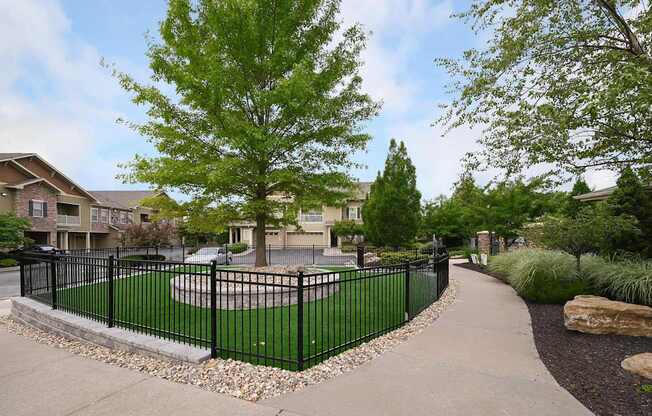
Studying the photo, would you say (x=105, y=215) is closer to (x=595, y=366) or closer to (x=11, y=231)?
(x=11, y=231)

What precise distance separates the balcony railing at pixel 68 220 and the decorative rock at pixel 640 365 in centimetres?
3826

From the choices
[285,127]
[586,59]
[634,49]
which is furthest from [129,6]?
[634,49]

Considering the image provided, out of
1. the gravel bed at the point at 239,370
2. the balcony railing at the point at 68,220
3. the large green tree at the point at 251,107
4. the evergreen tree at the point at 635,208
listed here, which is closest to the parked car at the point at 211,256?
the large green tree at the point at 251,107

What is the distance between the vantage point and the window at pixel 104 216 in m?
37.3

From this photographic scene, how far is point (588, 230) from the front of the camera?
324 inches

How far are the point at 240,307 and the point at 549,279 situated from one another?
7.70 metres

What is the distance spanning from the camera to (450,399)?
3697 millimetres

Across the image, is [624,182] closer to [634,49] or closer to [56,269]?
[634,49]

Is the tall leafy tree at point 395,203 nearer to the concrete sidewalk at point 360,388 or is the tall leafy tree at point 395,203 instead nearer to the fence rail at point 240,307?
the fence rail at point 240,307

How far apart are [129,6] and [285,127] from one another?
208 inches

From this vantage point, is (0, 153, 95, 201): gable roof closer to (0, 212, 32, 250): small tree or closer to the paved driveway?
(0, 212, 32, 250): small tree

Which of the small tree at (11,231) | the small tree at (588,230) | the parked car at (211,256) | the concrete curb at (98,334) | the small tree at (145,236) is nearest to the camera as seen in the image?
the concrete curb at (98,334)

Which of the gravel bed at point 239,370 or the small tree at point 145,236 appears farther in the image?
the small tree at point 145,236

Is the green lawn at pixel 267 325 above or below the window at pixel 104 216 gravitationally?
below
